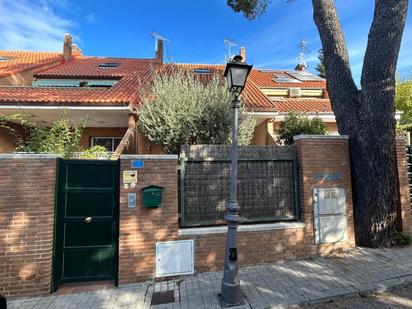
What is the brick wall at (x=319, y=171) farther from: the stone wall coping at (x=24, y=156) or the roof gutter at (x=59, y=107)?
the roof gutter at (x=59, y=107)

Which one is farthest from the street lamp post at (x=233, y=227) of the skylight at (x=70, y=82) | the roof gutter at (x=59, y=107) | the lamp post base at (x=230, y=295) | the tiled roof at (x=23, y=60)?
the tiled roof at (x=23, y=60)

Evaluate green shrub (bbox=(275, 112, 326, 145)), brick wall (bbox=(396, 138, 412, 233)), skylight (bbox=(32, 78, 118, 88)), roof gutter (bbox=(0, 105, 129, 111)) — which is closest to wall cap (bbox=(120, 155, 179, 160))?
roof gutter (bbox=(0, 105, 129, 111))

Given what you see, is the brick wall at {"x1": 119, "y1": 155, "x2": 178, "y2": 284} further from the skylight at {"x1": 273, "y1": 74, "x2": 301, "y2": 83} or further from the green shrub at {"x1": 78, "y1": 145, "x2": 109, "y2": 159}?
the skylight at {"x1": 273, "y1": 74, "x2": 301, "y2": 83}

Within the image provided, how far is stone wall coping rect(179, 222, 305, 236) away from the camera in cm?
511

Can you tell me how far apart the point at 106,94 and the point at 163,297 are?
7486 millimetres

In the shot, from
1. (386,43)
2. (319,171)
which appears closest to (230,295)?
(319,171)

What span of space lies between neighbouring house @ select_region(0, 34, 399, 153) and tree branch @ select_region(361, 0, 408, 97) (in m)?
4.21

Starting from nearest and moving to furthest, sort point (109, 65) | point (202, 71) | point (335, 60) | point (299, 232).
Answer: point (299, 232) < point (335, 60) < point (202, 71) < point (109, 65)

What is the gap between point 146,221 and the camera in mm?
4969

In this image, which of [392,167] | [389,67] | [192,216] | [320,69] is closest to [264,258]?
[192,216]

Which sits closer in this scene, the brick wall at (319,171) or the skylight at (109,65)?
the brick wall at (319,171)

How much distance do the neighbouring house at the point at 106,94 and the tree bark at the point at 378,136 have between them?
4107 millimetres

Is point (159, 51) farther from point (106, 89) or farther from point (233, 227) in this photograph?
point (233, 227)

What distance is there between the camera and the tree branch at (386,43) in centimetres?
555
